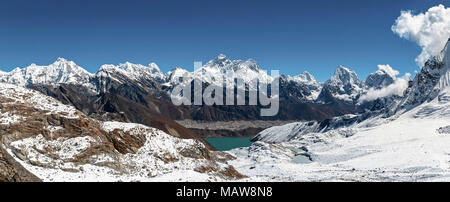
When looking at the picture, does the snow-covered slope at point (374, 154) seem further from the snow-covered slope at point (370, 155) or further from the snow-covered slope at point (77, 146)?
the snow-covered slope at point (77, 146)

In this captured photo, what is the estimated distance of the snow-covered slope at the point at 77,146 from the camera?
42.6 meters

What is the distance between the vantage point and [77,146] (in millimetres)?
49000

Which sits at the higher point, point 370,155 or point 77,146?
point 370,155

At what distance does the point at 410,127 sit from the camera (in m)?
158

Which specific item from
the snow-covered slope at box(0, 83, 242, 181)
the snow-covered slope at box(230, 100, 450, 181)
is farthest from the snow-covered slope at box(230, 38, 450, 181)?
the snow-covered slope at box(0, 83, 242, 181)

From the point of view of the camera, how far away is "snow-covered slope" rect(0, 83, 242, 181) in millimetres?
42625

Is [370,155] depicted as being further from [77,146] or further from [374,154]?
[77,146]

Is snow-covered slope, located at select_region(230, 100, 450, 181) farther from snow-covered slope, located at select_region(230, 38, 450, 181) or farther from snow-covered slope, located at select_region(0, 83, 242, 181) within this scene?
snow-covered slope, located at select_region(0, 83, 242, 181)

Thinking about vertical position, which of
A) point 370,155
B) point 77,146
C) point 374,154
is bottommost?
point 77,146

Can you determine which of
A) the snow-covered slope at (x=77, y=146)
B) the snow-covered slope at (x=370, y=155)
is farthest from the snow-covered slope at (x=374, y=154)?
the snow-covered slope at (x=77, y=146)

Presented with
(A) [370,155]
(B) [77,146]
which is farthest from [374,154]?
(B) [77,146]

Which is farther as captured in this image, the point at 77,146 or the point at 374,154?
the point at 374,154
